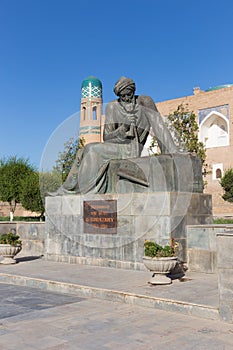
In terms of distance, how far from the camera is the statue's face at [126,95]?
8452 millimetres

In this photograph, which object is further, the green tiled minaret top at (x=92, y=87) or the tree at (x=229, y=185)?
the green tiled minaret top at (x=92, y=87)

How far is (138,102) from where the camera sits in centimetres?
862

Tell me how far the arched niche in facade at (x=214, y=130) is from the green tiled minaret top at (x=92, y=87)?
13.5 meters

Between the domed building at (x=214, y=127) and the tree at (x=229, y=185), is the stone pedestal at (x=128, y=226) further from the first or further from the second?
the domed building at (x=214, y=127)

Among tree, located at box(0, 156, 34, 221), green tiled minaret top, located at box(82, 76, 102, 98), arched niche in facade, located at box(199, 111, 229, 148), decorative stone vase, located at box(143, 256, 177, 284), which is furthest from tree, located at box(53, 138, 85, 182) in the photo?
green tiled minaret top, located at box(82, 76, 102, 98)

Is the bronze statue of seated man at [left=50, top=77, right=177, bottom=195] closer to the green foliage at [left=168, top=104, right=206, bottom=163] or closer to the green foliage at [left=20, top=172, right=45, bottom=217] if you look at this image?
the green foliage at [left=168, top=104, right=206, bottom=163]

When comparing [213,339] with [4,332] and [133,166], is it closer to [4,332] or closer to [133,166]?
[4,332]

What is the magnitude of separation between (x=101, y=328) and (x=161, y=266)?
1.88 m

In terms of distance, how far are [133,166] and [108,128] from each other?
54.2 inches

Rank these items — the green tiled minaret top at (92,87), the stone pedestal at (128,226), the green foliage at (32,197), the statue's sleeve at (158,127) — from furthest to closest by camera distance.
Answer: the green tiled minaret top at (92,87)
the green foliage at (32,197)
the statue's sleeve at (158,127)
the stone pedestal at (128,226)

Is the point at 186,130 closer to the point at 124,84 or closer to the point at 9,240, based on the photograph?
the point at 124,84

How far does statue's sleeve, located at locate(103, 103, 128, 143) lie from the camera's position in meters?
8.53

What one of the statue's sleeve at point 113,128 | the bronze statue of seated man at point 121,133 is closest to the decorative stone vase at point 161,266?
the bronze statue of seated man at point 121,133

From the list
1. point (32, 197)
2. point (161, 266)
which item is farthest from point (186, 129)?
point (161, 266)
